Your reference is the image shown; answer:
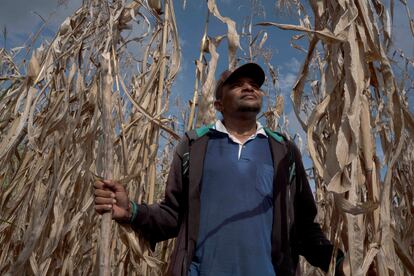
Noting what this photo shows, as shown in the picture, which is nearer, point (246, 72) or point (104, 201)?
point (104, 201)

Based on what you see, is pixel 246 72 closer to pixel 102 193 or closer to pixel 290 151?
pixel 290 151

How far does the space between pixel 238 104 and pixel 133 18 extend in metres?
0.45

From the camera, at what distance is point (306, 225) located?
148 centimetres

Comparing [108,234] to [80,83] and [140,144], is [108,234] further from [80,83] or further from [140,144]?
[80,83]

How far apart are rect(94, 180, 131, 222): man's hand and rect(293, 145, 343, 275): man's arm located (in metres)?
0.59

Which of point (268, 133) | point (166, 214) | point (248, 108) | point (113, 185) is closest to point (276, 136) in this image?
point (268, 133)

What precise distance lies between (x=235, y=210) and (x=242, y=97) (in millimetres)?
417

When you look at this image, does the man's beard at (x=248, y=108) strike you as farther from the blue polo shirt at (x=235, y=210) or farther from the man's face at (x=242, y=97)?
the blue polo shirt at (x=235, y=210)

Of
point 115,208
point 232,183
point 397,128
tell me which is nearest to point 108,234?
point 115,208

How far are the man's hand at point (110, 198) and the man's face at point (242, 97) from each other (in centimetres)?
54

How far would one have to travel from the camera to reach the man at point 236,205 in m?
1.31

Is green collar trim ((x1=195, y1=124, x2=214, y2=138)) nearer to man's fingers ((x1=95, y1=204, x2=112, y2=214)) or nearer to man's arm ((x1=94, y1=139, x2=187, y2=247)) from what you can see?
man's arm ((x1=94, y1=139, x2=187, y2=247))

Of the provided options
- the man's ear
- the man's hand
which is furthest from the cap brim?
the man's hand

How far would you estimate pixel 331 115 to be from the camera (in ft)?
3.51
